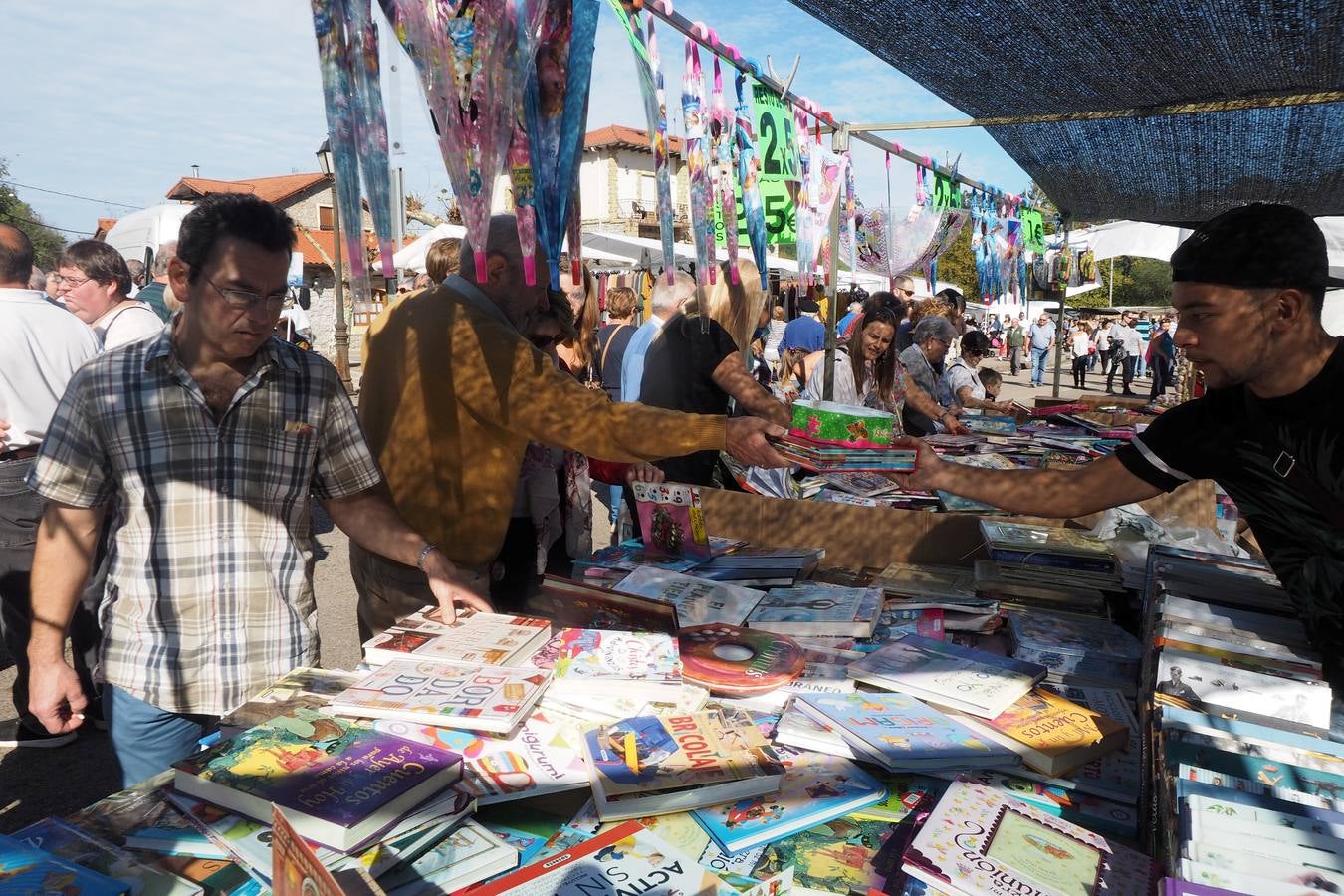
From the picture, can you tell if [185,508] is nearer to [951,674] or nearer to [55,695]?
[55,695]

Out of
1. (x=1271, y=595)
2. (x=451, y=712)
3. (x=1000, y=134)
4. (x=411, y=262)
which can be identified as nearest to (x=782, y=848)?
(x=451, y=712)

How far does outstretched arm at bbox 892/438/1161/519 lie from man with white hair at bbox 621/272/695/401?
84.7 inches

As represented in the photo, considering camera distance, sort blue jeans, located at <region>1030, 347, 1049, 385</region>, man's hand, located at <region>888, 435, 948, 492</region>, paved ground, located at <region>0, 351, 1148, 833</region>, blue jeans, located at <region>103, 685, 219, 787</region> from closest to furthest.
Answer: blue jeans, located at <region>103, 685, 219, 787</region>
man's hand, located at <region>888, 435, 948, 492</region>
paved ground, located at <region>0, 351, 1148, 833</region>
blue jeans, located at <region>1030, 347, 1049, 385</region>

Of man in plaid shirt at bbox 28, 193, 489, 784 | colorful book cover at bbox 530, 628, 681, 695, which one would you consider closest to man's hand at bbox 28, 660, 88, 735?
man in plaid shirt at bbox 28, 193, 489, 784

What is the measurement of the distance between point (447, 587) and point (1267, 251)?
6.13ft

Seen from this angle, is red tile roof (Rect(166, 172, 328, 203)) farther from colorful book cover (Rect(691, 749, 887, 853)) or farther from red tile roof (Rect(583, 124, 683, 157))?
colorful book cover (Rect(691, 749, 887, 853))

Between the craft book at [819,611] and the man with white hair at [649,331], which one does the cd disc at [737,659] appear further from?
the man with white hair at [649,331]

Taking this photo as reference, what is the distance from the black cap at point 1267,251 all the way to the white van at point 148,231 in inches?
350

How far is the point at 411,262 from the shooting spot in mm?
10781

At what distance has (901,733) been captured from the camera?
149 cm

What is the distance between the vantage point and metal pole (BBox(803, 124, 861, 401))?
A: 4.69 meters

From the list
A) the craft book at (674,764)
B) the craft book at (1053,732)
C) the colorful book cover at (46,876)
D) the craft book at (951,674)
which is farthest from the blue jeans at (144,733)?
the craft book at (1053,732)

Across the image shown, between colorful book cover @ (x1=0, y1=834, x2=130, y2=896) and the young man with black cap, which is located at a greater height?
the young man with black cap

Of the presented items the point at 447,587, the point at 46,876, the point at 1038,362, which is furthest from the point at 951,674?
the point at 1038,362
